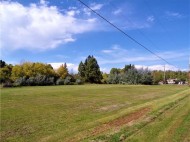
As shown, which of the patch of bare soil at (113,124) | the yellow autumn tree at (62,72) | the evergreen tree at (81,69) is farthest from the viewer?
the evergreen tree at (81,69)

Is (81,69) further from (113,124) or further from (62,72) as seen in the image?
(113,124)

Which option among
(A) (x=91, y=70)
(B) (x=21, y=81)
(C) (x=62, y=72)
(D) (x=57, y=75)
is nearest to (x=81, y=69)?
(A) (x=91, y=70)

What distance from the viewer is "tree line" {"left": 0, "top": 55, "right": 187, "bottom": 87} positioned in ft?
338

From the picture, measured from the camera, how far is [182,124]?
1633 centimetres

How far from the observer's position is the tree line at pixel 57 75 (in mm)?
103000

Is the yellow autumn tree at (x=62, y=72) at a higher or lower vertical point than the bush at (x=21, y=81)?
higher

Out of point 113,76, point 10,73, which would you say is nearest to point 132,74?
point 113,76

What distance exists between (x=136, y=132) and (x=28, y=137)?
4.50m

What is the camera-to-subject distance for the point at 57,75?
128m

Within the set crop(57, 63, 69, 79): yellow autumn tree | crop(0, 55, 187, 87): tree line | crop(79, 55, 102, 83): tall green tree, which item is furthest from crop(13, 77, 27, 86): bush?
crop(79, 55, 102, 83): tall green tree

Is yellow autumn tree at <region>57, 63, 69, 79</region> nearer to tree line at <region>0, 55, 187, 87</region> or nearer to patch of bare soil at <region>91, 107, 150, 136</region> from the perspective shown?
tree line at <region>0, 55, 187, 87</region>

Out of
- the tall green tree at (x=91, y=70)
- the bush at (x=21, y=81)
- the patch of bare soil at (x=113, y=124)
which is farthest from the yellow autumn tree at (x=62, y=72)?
the patch of bare soil at (x=113, y=124)

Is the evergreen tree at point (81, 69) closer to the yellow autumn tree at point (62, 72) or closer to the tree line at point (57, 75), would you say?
the tree line at point (57, 75)

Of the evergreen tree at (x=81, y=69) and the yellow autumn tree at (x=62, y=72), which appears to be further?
the evergreen tree at (x=81, y=69)
